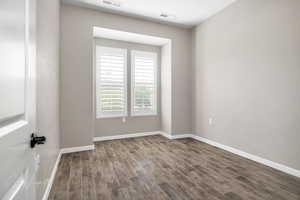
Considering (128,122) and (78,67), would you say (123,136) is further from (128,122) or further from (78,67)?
(78,67)

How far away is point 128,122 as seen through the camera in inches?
165

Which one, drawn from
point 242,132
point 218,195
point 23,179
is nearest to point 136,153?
point 218,195

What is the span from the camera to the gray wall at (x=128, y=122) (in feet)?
12.8

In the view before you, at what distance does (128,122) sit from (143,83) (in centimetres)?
117

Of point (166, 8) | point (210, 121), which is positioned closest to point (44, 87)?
point (166, 8)

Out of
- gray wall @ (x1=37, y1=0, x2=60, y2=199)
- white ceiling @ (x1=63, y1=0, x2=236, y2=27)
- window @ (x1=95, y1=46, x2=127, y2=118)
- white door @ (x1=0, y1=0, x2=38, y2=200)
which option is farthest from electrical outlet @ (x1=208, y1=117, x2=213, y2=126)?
white door @ (x1=0, y1=0, x2=38, y2=200)

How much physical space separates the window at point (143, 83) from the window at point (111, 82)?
26 centimetres

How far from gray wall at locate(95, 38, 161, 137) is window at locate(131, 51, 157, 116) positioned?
0.37 ft

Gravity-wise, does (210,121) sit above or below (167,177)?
above

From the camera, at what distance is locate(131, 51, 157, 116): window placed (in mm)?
4254

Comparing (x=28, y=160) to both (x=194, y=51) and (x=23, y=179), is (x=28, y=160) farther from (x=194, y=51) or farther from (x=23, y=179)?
(x=194, y=51)

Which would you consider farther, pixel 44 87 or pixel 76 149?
pixel 76 149

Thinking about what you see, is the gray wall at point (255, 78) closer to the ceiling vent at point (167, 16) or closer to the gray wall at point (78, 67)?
the ceiling vent at point (167, 16)

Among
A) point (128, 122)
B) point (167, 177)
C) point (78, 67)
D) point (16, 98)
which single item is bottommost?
point (167, 177)
